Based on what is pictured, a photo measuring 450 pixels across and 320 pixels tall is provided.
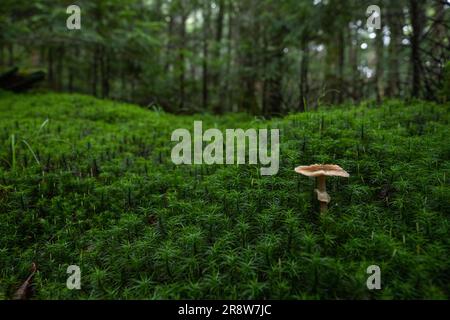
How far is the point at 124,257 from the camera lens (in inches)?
122

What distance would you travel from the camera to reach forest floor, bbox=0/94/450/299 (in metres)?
2.62

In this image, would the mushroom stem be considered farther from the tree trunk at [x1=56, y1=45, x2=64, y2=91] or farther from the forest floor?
the tree trunk at [x1=56, y1=45, x2=64, y2=91]

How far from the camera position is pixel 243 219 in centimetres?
329

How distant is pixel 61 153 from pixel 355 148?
15.0ft

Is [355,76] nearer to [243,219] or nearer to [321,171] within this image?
[321,171]

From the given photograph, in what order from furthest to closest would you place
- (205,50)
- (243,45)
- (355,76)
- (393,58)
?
(205,50), (355,76), (393,58), (243,45)

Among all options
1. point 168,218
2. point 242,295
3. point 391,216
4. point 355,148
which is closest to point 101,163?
point 168,218

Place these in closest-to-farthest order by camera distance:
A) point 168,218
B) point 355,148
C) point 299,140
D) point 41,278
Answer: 1. point 41,278
2. point 168,218
3. point 355,148
4. point 299,140

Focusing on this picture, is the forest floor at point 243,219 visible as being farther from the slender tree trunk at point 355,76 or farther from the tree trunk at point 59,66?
the tree trunk at point 59,66

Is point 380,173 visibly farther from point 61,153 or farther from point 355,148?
point 61,153

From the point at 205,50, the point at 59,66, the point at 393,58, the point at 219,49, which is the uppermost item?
the point at 219,49

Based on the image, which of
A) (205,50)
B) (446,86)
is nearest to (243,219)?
(446,86)

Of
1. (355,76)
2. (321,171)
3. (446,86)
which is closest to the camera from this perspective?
(321,171)

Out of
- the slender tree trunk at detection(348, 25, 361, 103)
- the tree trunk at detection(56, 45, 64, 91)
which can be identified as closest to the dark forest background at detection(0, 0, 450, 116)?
the tree trunk at detection(56, 45, 64, 91)
